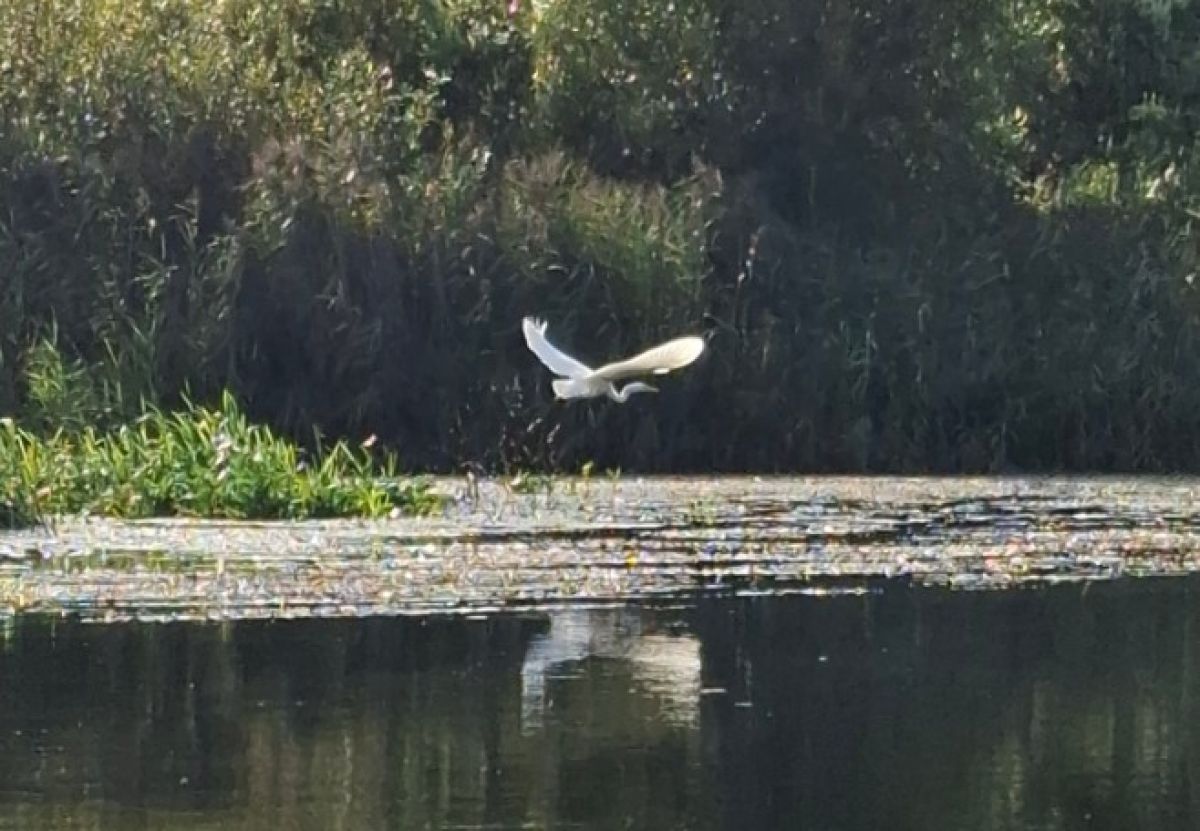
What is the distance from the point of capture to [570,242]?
20.2m

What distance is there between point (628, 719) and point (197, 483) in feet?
21.6

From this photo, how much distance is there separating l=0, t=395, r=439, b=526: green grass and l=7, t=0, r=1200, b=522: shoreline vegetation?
870 mm

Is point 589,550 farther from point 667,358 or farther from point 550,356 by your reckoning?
point 550,356

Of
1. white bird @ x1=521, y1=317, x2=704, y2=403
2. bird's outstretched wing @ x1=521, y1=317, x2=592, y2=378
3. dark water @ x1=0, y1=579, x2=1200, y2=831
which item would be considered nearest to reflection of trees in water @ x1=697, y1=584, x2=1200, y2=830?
dark water @ x1=0, y1=579, x2=1200, y2=831

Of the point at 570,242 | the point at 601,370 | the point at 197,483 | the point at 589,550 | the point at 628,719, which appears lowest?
the point at 628,719

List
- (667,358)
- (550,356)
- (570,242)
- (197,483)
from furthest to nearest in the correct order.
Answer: (570,242)
(550,356)
(667,358)
(197,483)

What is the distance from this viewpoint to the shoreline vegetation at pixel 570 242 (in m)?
19.2

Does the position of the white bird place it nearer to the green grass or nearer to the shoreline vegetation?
the green grass

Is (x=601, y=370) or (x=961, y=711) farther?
(x=601, y=370)

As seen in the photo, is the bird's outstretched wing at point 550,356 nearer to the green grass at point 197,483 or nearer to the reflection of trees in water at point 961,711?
the green grass at point 197,483

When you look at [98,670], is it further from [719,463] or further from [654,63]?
[654,63]

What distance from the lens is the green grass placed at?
15.3 meters

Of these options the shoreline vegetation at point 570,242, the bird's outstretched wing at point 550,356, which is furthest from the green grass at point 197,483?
the bird's outstretched wing at point 550,356

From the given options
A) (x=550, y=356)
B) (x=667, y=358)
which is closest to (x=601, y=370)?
(x=550, y=356)
